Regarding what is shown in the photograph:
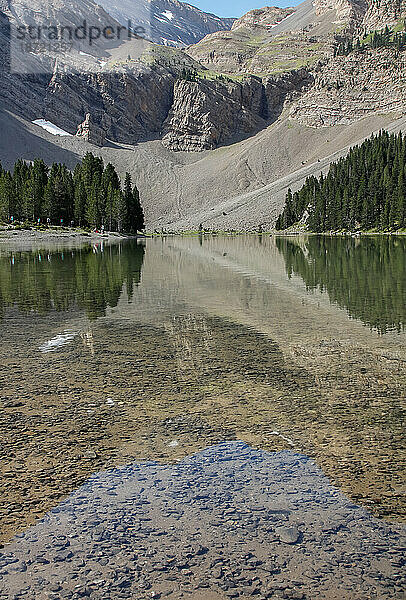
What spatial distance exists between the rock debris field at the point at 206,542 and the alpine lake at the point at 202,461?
0.05ft

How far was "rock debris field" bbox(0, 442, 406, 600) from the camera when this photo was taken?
4164 mm

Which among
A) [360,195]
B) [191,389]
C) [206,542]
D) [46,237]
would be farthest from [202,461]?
[360,195]

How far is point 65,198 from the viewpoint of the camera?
335ft

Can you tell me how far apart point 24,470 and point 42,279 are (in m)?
20.5

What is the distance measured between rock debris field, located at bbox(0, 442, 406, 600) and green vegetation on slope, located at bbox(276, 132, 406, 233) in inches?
4060

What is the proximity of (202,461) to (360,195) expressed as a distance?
4428 inches

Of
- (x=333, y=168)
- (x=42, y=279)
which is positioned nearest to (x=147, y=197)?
Result: (x=333, y=168)

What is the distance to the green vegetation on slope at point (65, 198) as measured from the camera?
9525 centimetres

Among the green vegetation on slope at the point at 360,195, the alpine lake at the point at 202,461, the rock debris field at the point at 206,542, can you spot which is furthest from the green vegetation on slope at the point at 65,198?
the rock debris field at the point at 206,542

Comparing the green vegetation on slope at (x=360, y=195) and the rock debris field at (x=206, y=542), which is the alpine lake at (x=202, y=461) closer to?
the rock debris field at (x=206, y=542)

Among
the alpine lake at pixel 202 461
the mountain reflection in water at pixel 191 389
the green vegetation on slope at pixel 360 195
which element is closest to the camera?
the alpine lake at pixel 202 461

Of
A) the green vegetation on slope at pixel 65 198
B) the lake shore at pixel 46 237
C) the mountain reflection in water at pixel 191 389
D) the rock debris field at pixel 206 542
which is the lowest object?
the rock debris field at pixel 206 542

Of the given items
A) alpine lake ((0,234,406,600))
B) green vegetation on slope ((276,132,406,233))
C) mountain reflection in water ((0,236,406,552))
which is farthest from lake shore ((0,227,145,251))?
alpine lake ((0,234,406,600))

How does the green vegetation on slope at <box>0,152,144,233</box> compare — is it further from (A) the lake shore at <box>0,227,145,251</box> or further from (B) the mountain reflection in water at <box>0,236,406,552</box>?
(B) the mountain reflection in water at <box>0,236,406,552</box>
